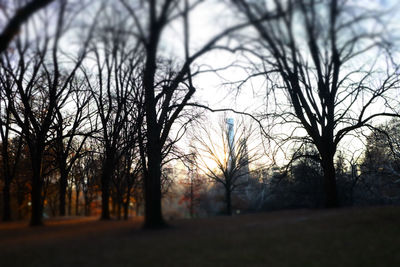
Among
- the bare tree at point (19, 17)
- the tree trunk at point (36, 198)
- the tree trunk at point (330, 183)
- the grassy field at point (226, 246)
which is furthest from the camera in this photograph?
the tree trunk at point (330, 183)

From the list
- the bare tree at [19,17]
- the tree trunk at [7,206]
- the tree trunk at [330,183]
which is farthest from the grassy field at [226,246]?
the tree trunk at [7,206]

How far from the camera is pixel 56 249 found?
6.48 m

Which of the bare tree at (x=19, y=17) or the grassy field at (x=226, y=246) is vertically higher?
the bare tree at (x=19, y=17)

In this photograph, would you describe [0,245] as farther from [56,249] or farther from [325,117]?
[325,117]

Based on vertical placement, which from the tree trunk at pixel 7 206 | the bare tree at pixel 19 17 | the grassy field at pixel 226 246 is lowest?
the grassy field at pixel 226 246

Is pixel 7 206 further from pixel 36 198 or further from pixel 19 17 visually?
pixel 19 17

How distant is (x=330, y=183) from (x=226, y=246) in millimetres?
8646

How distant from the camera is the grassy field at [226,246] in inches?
213

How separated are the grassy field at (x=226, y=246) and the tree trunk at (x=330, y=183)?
14.6ft

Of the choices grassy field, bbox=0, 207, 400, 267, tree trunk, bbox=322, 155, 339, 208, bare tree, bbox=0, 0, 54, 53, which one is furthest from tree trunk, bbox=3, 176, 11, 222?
tree trunk, bbox=322, 155, 339, 208

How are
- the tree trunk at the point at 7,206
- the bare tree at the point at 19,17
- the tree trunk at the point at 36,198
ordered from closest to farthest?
the bare tree at the point at 19,17
the tree trunk at the point at 36,198
the tree trunk at the point at 7,206

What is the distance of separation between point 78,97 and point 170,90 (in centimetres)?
1120

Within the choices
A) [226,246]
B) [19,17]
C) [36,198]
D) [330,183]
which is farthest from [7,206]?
[330,183]

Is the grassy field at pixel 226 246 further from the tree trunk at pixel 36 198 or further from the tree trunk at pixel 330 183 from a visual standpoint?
the tree trunk at pixel 330 183
